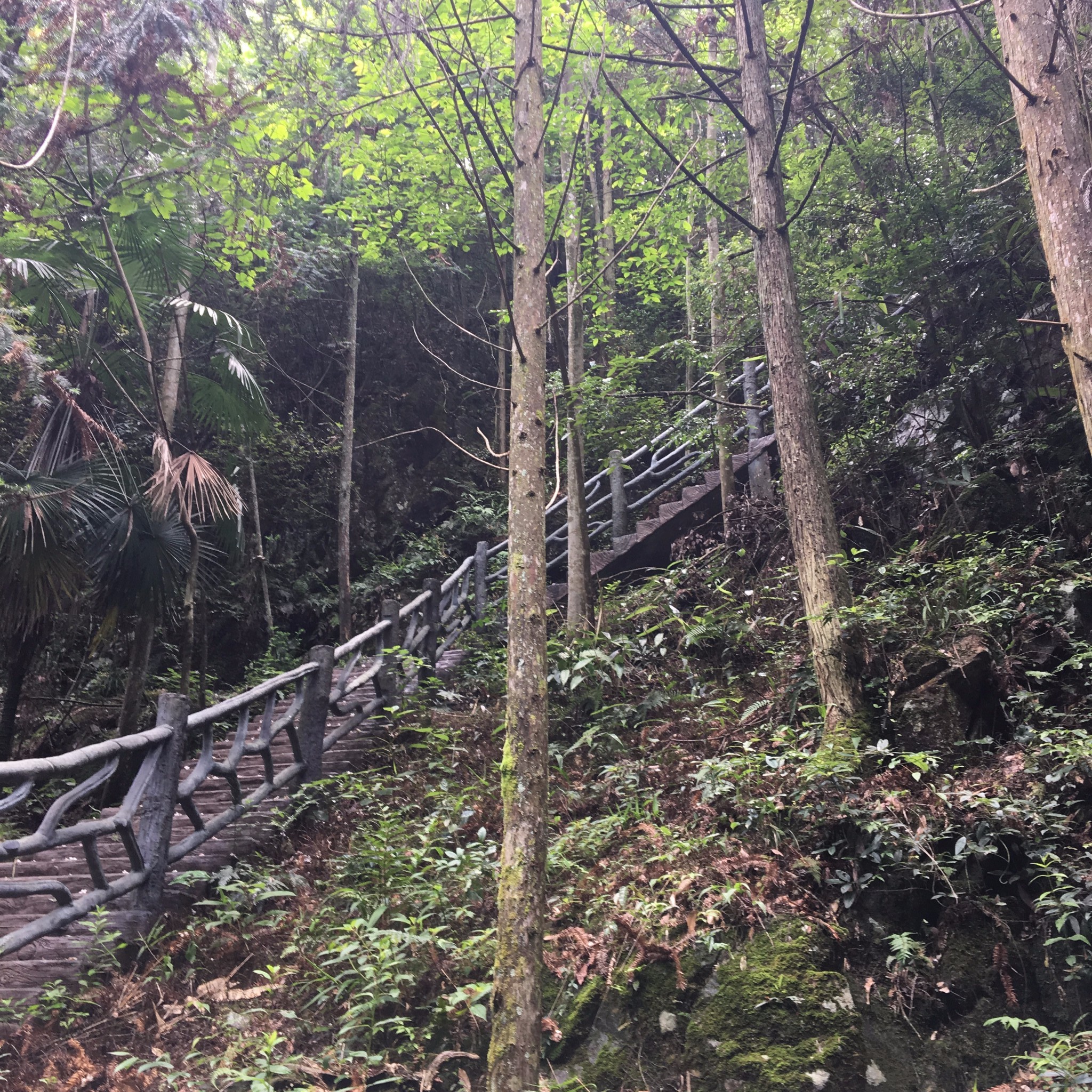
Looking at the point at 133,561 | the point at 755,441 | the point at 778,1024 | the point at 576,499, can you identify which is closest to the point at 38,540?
the point at 133,561

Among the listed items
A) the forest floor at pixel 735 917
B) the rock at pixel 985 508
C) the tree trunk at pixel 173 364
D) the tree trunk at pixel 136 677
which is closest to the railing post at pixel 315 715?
the forest floor at pixel 735 917

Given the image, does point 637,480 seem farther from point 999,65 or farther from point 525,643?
point 525,643

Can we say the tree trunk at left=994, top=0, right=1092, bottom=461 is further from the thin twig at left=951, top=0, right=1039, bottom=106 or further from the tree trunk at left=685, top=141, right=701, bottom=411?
the tree trunk at left=685, top=141, right=701, bottom=411

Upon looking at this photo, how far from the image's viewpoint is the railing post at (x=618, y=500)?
456 inches

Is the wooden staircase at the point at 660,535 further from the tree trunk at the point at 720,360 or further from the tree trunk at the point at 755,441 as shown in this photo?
the tree trunk at the point at 720,360

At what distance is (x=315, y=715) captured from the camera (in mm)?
6676

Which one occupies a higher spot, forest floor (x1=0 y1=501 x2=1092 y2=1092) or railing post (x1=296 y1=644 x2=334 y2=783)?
railing post (x1=296 y1=644 x2=334 y2=783)

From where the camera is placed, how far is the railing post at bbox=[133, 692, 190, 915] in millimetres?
4895

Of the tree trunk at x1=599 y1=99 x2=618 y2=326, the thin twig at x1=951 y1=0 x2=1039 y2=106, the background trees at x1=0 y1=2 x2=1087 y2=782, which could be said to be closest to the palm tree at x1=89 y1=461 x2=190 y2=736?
the background trees at x1=0 y1=2 x2=1087 y2=782

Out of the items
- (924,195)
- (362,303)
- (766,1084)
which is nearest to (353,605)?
(362,303)

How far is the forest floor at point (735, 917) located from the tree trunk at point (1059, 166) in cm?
191

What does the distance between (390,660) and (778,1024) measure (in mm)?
5413

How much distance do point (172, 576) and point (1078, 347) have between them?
7.43m

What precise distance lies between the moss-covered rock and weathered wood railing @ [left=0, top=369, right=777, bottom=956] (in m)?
2.38
